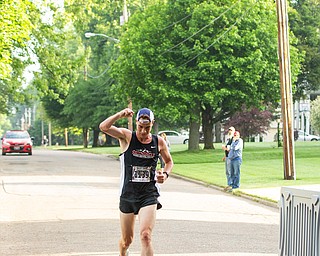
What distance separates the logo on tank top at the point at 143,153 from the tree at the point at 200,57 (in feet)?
126

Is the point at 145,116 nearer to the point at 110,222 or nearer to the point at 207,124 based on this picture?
the point at 110,222

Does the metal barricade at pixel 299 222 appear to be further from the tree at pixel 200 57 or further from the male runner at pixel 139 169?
the tree at pixel 200 57

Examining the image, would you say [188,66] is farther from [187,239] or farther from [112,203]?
[187,239]

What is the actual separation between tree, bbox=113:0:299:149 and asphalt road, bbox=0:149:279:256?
2253cm

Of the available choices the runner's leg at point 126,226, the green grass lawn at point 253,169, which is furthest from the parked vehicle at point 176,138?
the runner's leg at point 126,226

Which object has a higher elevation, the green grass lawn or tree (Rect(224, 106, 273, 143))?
tree (Rect(224, 106, 273, 143))

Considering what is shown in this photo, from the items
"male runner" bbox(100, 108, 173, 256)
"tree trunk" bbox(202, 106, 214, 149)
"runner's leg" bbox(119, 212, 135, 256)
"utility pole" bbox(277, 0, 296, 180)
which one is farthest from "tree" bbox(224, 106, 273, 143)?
"male runner" bbox(100, 108, 173, 256)

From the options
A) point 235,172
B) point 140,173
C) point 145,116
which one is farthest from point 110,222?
point 235,172

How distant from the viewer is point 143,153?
30.3 ft

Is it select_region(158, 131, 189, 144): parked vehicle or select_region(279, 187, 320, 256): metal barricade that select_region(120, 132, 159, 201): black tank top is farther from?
select_region(158, 131, 189, 144): parked vehicle

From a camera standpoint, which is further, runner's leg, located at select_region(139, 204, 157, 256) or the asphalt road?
the asphalt road

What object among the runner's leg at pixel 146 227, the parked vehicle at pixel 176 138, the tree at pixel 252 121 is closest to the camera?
the runner's leg at pixel 146 227

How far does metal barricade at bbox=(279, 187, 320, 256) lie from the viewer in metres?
7.61

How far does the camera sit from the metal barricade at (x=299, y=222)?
7605 mm
